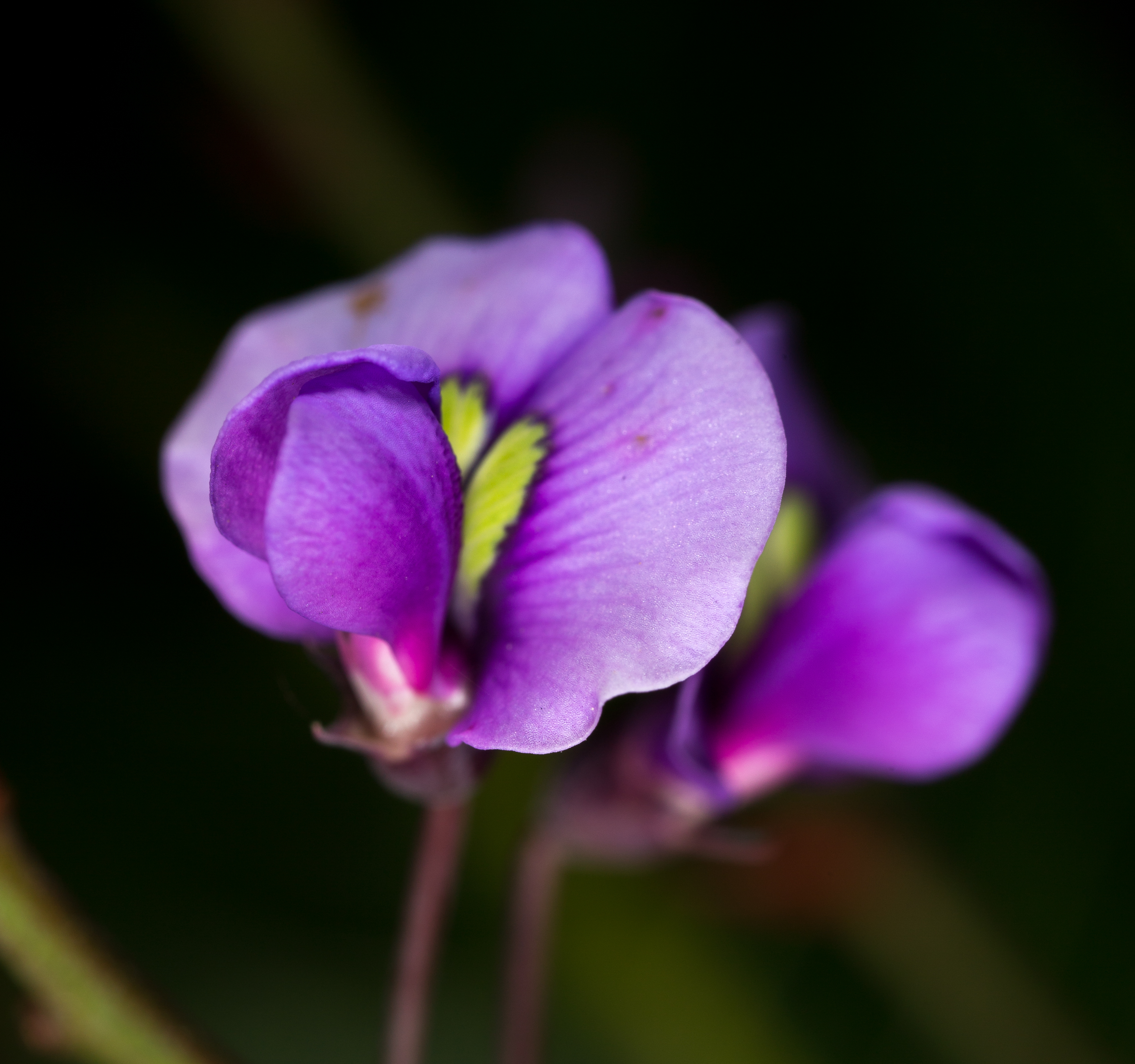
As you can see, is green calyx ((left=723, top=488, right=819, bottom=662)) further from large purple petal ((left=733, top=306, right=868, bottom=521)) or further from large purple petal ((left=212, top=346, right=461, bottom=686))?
large purple petal ((left=212, top=346, right=461, bottom=686))

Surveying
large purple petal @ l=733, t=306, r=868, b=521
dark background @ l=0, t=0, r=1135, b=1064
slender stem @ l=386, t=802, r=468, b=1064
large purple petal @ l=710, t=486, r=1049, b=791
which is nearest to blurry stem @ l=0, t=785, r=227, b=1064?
slender stem @ l=386, t=802, r=468, b=1064

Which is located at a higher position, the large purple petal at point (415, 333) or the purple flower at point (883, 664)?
the large purple petal at point (415, 333)

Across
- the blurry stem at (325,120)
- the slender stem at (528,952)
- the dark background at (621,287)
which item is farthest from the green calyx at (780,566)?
the blurry stem at (325,120)

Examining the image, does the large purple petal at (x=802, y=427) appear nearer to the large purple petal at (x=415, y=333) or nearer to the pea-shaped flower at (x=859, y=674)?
the pea-shaped flower at (x=859, y=674)

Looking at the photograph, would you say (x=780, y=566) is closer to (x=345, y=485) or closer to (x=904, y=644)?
(x=904, y=644)

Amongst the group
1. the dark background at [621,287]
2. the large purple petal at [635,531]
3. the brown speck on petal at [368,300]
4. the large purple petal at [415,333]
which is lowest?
the dark background at [621,287]
